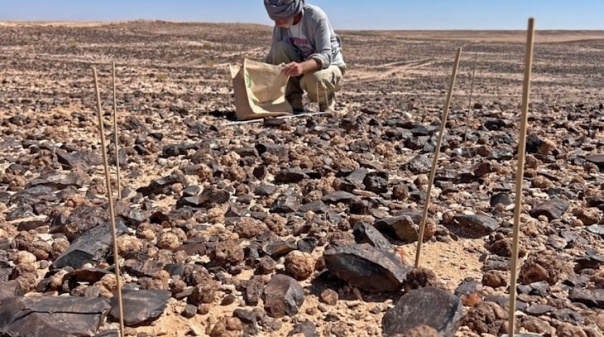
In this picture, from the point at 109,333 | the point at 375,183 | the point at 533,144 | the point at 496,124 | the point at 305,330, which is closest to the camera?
the point at 109,333

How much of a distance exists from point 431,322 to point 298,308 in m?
0.51

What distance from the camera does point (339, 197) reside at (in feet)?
11.4

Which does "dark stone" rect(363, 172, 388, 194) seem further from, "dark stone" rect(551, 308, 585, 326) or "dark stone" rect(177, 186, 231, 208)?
"dark stone" rect(551, 308, 585, 326)

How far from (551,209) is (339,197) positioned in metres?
1.17

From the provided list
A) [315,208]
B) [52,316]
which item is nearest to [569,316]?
[315,208]

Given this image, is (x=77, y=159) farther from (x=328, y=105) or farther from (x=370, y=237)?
(x=328, y=105)

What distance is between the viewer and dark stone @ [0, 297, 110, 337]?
199cm

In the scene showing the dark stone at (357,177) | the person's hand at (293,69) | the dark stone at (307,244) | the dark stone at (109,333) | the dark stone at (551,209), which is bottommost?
the dark stone at (109,333)

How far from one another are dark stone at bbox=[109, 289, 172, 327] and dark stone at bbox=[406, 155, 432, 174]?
2.43 metres

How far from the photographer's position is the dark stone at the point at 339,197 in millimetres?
3469

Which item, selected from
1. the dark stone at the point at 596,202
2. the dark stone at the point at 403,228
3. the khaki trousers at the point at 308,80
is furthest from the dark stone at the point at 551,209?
the khaki trousers at the point at 308,80

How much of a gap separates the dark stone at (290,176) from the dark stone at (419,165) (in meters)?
0.84

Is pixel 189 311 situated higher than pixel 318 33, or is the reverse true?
pixel 318 33

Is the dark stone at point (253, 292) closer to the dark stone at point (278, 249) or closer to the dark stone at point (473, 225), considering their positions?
the dark stone at point (278, 249)
